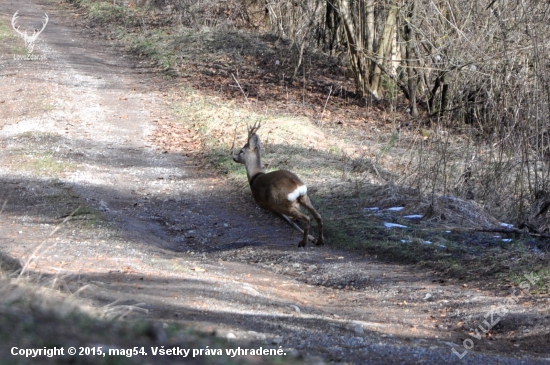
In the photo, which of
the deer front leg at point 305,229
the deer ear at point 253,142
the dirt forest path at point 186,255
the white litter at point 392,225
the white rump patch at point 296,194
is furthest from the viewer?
the deer ear at point 253,142

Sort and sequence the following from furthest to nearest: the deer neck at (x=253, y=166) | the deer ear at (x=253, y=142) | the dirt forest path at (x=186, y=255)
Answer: the deer ear at (x=253, y=142) → the deer neck at (x=253, y=166) → the dirt forest path at (x=186, y=255)

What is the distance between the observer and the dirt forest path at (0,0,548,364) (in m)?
6.03

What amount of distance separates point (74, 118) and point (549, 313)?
1249 cm

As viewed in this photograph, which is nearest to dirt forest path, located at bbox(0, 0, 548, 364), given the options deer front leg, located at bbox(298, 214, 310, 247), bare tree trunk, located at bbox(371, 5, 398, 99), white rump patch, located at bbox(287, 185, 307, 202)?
deer front leg, located at bbox(298, 214, 310, 247)

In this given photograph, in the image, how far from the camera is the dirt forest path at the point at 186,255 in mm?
6027

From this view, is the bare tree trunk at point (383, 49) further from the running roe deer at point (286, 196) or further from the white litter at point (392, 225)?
the running roe deer at point (286, 196)

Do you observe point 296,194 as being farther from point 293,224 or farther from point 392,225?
point 392,225

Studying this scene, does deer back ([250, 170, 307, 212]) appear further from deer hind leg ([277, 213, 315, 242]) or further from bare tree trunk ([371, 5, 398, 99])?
bare tree trunk ([371, 5, 398, 99])

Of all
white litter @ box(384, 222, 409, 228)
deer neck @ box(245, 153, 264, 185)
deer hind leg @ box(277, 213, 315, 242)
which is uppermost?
deer neck @ box(245, 153, 264, 185)

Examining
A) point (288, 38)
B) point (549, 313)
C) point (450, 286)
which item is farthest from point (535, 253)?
point (288, 38)

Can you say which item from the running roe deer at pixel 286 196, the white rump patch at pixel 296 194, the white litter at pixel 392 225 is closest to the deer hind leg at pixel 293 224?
the running roe deer at pixel 286 196

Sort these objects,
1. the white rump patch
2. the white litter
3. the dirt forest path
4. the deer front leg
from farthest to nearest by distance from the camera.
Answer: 1. the white litter
2. the deer front leg
3. the white rump patch
4. the dirt forest path

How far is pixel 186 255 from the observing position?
926 cm

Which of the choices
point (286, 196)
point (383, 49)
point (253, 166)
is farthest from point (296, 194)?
point (383, 49)
